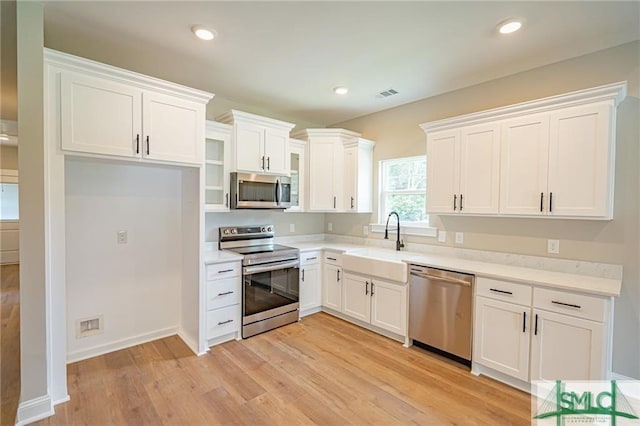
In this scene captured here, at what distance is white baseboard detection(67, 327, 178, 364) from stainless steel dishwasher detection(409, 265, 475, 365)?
8.85 ft

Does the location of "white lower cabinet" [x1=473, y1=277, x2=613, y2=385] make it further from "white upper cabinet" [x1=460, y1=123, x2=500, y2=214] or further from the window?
Result: the window

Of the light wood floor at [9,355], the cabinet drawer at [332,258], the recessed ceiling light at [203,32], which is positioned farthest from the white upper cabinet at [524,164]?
the light wood floor at [9,355]

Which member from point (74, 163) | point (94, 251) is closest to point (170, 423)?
point (94, 251)

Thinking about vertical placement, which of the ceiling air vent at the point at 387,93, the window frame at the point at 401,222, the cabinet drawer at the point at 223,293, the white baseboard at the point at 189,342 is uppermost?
the ceiling air vent at the point at 387,93

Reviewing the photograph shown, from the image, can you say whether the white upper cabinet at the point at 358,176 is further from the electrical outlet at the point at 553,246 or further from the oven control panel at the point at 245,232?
the electrical outlet at the point at 553,246

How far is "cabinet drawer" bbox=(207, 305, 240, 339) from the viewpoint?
9.91 ft

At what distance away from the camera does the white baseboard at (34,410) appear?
1949 mm

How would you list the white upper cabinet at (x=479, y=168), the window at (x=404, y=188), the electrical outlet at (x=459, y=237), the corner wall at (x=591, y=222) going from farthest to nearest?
the window at (x=404, y=188)
the electrical outlet at (x=459, y=237)
the white upper cabinet at (x=479, y=168)
the corner wall at (x=591, y=222)

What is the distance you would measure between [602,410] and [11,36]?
5.36 metres

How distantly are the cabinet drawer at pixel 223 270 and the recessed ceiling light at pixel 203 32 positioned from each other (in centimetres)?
207

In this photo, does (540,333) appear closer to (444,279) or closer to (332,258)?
(444,279)

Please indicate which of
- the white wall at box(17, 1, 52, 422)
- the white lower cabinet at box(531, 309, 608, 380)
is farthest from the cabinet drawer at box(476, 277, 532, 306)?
the white wall at box(17, 1, 52, 422)

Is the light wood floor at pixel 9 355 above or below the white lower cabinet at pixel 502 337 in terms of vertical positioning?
below

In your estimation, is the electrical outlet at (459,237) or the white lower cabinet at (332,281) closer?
the electrical outlet at (459,237)
